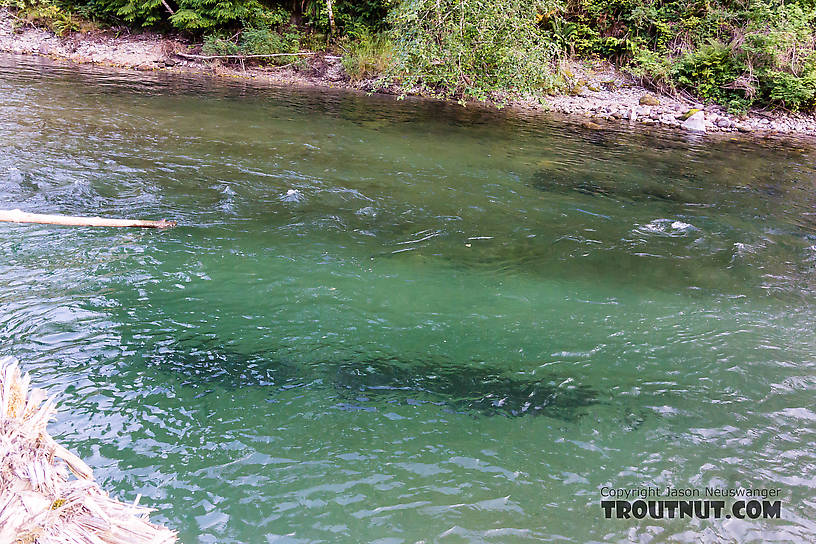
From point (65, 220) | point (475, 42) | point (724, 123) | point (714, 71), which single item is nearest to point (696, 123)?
point (724, 123)

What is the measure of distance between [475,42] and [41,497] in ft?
51.3

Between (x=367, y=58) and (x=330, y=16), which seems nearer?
(x=367, y=58)

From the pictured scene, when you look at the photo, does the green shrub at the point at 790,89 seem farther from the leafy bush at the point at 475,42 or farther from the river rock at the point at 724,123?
→ the leafy bush at the point at 475,42

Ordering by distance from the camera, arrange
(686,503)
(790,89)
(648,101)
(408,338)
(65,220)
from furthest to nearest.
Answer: (648,101) → (790,89) → (65,220) → (408,338) → (686,503)

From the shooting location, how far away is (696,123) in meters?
17.9

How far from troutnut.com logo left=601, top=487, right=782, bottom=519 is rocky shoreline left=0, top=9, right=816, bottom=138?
1476 centimetres

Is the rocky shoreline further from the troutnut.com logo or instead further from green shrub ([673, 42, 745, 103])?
the troutnut.com logo

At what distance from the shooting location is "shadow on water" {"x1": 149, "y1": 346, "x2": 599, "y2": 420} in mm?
4988

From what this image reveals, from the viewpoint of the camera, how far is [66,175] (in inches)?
383

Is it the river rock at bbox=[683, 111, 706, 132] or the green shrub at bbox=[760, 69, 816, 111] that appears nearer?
the river rock at bbox=[683, 111, 706, 132]

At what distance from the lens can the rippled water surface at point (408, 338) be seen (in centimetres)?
404

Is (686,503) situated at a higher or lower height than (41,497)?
lower

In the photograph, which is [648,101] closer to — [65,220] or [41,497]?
Result: [65,220]

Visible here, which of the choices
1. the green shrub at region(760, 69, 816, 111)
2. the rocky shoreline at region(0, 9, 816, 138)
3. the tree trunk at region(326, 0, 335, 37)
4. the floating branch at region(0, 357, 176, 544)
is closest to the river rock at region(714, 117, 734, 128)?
the rocky shoreline at region(0, 9, 816, 138)
